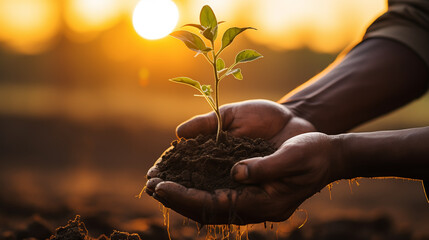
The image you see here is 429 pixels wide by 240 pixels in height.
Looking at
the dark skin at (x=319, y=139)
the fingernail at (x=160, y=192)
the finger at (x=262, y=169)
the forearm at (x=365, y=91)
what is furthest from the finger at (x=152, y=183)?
the forearm at (x=365, y=91)

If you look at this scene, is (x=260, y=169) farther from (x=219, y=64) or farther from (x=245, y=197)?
(x=219, y=64)

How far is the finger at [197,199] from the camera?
1580 millimetres

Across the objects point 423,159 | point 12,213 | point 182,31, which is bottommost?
point 423,159

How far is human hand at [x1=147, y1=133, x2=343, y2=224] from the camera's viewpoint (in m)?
1.57

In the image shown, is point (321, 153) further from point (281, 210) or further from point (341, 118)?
point (341, 118)

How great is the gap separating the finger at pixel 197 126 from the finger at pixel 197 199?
539 mm

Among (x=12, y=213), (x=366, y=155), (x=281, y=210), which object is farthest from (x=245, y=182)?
(x=12, y=213)

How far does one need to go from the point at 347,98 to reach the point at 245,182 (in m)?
1.11

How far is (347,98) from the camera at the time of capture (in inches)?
93.4

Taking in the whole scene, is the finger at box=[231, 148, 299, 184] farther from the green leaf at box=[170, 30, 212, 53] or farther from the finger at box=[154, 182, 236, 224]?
the green leaf at box=[170, 30, 212, 53]

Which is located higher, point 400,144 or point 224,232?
point 224,232

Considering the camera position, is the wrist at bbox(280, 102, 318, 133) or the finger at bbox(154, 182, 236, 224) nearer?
the finger at bbox(154, 182, 236, 224)

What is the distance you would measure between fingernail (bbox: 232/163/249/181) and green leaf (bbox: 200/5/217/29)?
68cm

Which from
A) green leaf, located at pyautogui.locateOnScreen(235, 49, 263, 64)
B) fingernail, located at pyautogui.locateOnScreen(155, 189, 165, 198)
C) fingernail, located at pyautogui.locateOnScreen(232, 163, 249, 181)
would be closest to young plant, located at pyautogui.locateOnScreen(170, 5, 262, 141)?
green leaf, located at pyautogui.locateOnScreen(235, 49, 263, 64)
